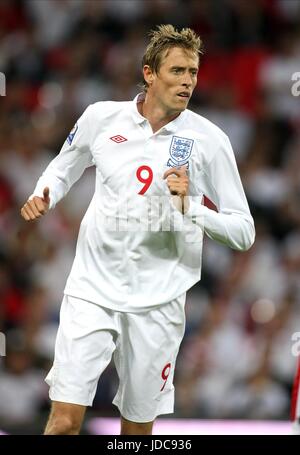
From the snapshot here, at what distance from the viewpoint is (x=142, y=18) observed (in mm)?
9578

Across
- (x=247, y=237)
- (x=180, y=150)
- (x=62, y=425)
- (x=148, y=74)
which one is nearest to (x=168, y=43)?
(x=148, y=74)

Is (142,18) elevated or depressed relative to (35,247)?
elevated

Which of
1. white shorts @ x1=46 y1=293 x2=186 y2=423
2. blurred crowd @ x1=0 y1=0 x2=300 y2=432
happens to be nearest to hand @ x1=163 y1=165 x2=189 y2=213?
white shorts @ x1=46 y1=293 x2=186 y2=423

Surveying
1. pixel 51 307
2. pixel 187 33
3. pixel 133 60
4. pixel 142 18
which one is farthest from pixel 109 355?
pixel 142 18

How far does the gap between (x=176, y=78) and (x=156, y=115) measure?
0.21 metres

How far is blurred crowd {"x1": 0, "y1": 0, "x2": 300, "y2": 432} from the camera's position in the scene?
7480 millimetres

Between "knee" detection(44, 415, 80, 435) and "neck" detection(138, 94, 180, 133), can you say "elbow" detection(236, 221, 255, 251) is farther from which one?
"knee" detection(44, 415, 80, 435)

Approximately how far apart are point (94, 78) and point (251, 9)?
1697 millimetres

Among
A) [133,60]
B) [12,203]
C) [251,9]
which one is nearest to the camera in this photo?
[12,203]

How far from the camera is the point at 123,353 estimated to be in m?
4.59

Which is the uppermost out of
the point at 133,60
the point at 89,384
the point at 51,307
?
the point at 133,60

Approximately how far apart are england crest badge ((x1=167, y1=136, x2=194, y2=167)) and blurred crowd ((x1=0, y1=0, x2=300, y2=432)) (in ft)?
8.01

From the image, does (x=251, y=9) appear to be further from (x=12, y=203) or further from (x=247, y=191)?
(x=12, y=203)

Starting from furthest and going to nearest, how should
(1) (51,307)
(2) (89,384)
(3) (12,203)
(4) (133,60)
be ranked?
(4) (133,60) → (3) (12,203) → (1) (51,307) → (2) (89,384)
